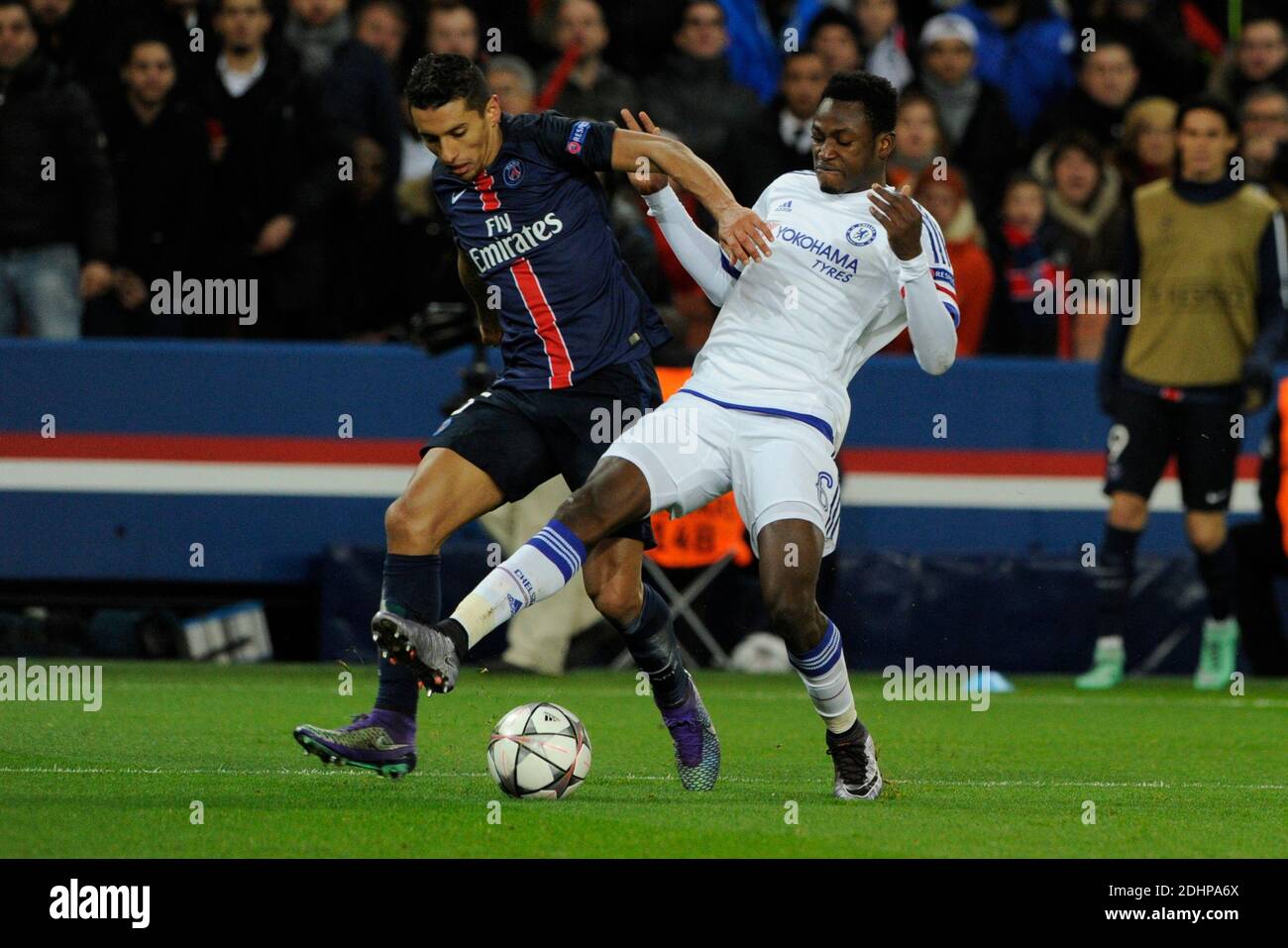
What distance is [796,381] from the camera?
23.4ft

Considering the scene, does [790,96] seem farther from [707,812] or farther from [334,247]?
[707,812]

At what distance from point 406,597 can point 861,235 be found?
73.3 inches

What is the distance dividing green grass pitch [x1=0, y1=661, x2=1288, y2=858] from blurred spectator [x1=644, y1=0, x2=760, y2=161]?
12.5 feet

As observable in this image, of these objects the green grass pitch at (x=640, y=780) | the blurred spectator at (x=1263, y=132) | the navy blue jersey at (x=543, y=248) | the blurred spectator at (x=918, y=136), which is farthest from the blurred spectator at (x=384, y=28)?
the navy blue jersey at (x=543, y=248)

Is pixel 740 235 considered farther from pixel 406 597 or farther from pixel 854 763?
pixel 854 763

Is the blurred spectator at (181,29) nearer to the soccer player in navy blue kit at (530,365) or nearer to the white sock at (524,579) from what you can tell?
the soccer player in navy blue kit at (530,365)

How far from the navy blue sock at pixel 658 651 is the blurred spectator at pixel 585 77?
241 inches

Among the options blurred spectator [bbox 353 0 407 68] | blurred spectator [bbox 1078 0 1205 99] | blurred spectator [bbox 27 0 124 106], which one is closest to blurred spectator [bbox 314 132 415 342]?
blurred spectator [bbox 353 0 407 68]

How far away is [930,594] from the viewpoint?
12.1 meters

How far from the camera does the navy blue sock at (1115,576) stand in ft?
37.7

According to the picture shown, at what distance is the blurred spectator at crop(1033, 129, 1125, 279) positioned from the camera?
A: 1321 cm

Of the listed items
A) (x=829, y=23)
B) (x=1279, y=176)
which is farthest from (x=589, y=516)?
(x=1279, y=176)
